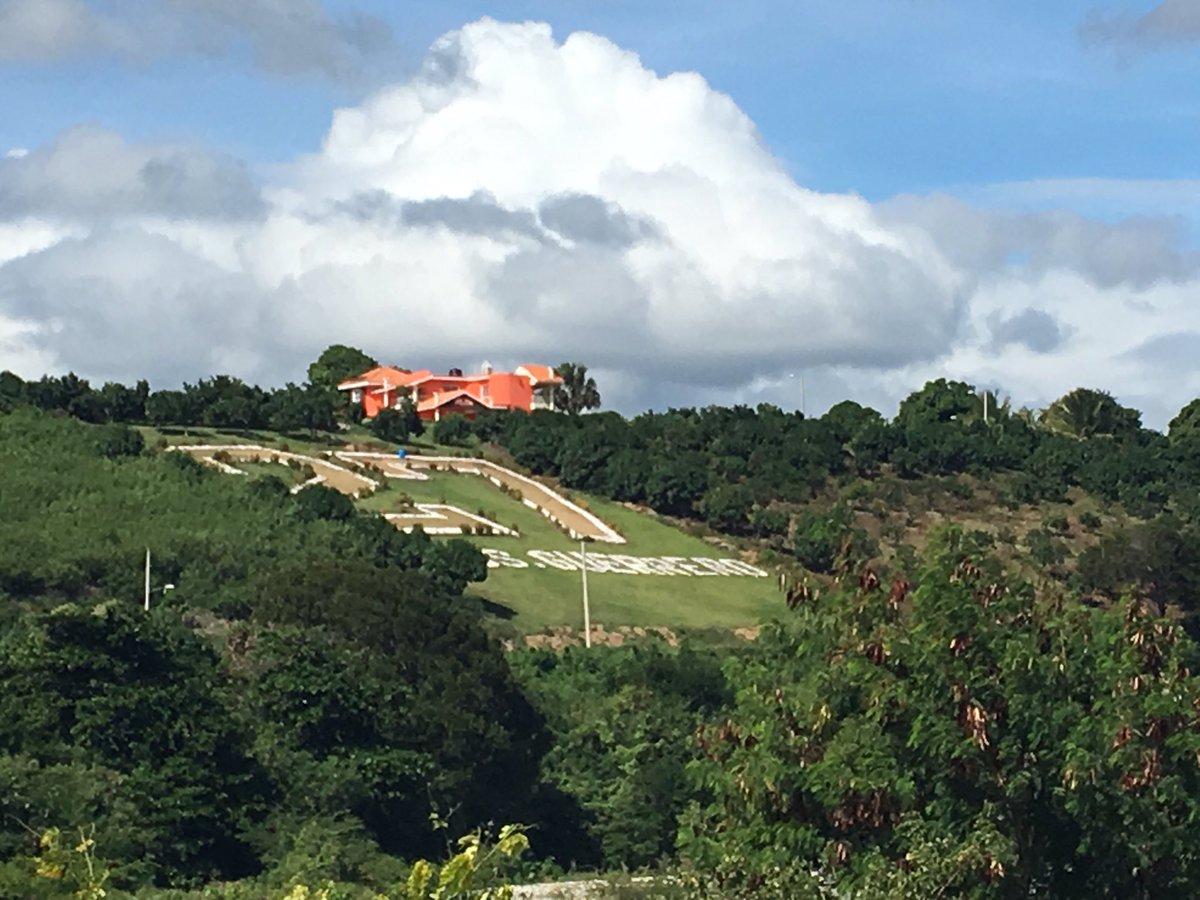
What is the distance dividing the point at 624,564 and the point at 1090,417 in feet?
175

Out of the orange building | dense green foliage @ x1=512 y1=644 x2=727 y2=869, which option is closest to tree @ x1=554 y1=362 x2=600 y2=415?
Answer: the orange building

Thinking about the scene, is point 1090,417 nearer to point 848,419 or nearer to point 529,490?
point 848,419

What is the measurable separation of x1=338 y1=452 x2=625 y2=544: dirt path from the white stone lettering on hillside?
3.34m

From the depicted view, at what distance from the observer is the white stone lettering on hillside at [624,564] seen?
79062mm

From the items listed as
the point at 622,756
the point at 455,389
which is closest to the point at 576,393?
the point at 455,389

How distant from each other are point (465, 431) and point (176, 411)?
16671 millimetres

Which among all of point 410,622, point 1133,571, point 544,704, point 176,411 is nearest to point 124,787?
point 410,622

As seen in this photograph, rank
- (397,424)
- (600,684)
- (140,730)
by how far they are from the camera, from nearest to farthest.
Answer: (140,730) → (600,684) → (397,424)

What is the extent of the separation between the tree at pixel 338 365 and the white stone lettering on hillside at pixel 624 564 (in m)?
61.9

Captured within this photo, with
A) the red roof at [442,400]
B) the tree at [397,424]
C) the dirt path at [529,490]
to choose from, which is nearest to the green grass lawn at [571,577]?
the dirt path at [529,490]

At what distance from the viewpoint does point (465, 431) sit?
342 ft

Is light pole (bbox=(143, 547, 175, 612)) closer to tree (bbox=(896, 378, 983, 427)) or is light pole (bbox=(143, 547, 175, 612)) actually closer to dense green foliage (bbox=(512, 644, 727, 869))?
dense green foliage (bbox=(512, 644, 727, 869))

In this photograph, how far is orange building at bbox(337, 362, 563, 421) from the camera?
129250 millimetres

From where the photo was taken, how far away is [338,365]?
482ft
